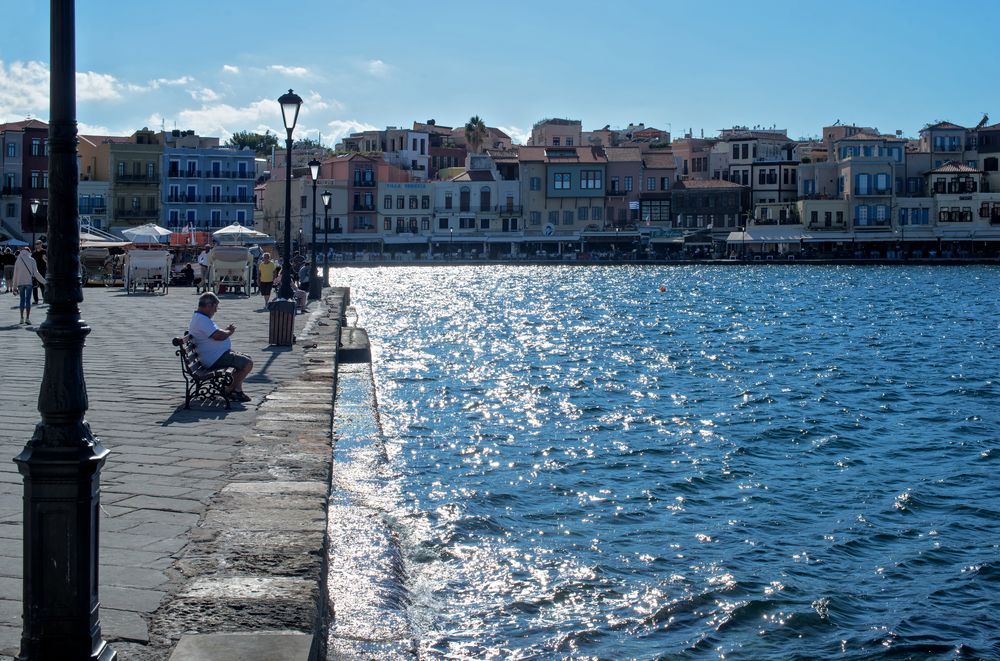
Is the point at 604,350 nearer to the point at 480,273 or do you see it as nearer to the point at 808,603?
the point at 808,603

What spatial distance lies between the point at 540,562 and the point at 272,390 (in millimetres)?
4225

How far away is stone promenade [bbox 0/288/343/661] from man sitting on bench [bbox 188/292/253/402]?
0.31 meters

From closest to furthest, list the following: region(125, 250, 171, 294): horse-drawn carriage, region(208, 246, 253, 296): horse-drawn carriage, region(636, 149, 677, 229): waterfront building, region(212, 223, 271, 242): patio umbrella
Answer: region(208, 246, 253, 296): horse-drawn carriage < region(125, 250, 171, 294): horse-drawn carriage < region(212, 223, 271, 242): patio umbrella < region(636, 149, 677, 229): waterfront building

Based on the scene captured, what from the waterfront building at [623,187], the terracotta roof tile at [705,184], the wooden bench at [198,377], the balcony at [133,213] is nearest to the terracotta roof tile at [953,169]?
the terracotta roof tile at [705,184]

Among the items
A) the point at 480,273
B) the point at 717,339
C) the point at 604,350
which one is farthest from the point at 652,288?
the point at 604,350

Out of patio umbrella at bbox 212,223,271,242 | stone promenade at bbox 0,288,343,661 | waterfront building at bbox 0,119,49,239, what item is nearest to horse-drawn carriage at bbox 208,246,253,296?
patio umbrella at bbox 212,223,271,242

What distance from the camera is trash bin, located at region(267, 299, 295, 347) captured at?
16062 mm

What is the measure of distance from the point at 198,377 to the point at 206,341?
0.55 m

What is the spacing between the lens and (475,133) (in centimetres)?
11431

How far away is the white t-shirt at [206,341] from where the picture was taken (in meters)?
10.5

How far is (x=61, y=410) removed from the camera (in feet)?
11.9

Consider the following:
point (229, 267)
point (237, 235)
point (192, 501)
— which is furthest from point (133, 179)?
point (192, 501)

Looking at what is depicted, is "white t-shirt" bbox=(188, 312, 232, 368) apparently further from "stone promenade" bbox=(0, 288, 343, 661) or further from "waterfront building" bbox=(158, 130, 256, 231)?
"waterfront building" bbox=(158, 130, 256, 231)

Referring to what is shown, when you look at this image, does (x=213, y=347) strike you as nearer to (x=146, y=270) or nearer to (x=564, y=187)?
(x=146, y=270)
